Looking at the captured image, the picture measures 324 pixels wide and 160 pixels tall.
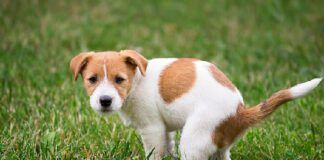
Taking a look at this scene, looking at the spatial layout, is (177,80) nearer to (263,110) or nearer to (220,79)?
(220,79)

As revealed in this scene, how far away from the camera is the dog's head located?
464 cm

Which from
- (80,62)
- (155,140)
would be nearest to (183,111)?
(155,140)

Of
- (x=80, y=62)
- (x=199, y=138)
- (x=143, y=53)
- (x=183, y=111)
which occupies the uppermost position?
(x=80, y=62)

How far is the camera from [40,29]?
9875mm

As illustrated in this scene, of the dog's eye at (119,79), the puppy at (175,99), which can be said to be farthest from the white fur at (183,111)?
the dog's eye at (119,79)

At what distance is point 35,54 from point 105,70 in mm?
4236

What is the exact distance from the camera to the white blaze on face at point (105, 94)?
4629mm

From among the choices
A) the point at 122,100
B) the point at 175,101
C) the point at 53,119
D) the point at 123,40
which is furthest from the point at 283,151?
the point at 123,40

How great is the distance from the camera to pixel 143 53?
9000mm

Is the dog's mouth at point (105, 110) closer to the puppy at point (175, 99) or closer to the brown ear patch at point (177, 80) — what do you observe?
the puppy at point (175, 99)

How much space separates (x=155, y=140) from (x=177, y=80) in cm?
54

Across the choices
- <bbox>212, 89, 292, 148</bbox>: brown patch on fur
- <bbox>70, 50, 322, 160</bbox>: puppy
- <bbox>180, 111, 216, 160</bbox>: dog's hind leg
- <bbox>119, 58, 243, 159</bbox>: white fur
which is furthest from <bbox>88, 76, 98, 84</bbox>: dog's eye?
<bbox>212, 89, 292, 148</bbox>: brown patch on fur

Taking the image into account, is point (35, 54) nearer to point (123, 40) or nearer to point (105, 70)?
point (123, 40)

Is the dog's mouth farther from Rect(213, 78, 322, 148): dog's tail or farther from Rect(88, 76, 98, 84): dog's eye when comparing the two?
Rect(213, 78, 322, 148): dog's tail
